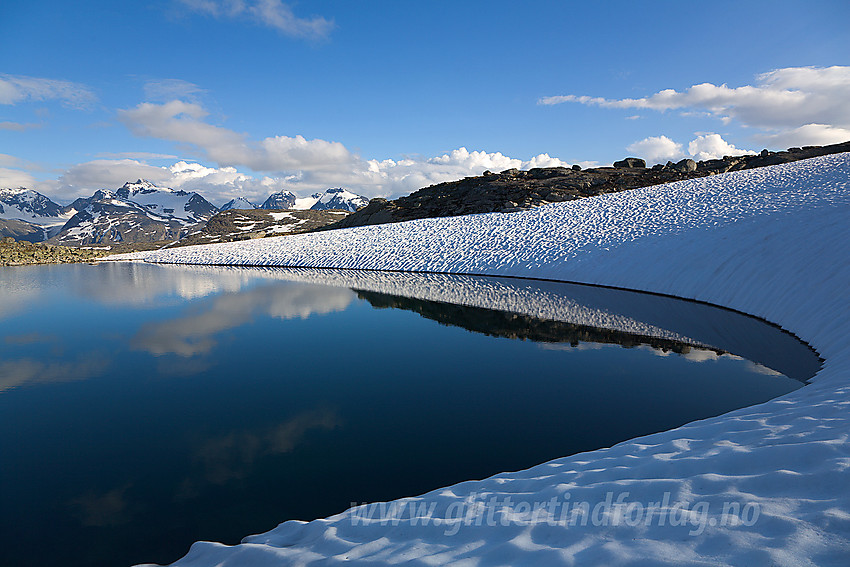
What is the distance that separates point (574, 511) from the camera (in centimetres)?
428

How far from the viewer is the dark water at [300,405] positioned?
5684 mm

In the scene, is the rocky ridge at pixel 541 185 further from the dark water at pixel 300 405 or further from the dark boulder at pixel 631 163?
the dark water at pixel 300 405

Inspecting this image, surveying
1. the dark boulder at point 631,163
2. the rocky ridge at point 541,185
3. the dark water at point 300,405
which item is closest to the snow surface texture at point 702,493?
the dark water at point 300,405

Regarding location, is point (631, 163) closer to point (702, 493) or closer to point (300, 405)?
point (300, 405)

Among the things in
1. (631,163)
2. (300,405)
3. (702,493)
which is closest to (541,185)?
(631,163)

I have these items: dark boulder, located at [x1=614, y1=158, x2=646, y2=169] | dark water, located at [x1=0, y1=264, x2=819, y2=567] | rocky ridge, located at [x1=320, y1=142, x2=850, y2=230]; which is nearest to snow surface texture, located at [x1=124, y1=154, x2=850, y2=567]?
dark water, located at [x1=0, y1=264, x2=819, y2=567]

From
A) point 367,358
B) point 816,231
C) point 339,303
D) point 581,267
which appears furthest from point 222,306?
point 816,231

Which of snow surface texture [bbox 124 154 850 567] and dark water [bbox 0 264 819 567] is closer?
snow surface texture [bbox 124 154 850 567]

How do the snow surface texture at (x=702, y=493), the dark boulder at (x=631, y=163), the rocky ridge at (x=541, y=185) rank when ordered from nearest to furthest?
the snow surface texture at (x=702, y=493) → the rocky ridge at (x=541, y=185) → the dark boulder at (x=631, y=163)

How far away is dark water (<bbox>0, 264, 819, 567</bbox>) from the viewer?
568cm

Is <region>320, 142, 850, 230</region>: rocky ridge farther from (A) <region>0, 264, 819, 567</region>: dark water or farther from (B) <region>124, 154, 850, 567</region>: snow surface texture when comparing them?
(A) <region>0, 264, 819, 567</region>: dark water

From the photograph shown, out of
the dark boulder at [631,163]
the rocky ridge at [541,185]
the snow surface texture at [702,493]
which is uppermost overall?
the dark boulder at [631,163]

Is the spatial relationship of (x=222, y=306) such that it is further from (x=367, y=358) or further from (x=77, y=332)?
(x=367, y=358)

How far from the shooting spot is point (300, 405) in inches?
349
